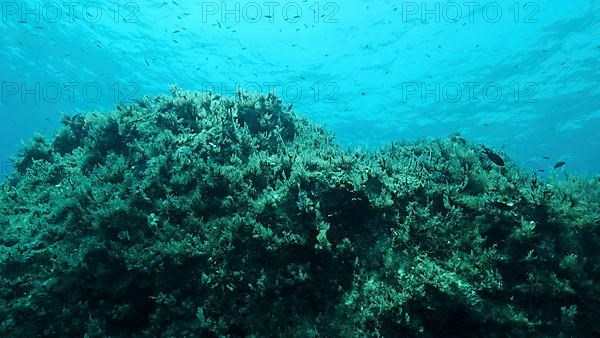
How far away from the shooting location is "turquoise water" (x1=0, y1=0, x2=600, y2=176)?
83.0 feet

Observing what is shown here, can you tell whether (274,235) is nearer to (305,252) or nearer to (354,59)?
(305,252)

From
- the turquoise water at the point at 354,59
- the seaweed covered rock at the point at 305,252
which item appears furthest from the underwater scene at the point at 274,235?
the turquoise water at the point at 354,59

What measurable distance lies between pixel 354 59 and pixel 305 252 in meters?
29.9

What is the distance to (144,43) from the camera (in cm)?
3033

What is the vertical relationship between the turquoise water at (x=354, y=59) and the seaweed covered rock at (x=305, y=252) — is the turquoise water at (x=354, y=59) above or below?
above

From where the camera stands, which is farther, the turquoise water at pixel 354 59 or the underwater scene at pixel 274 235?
the turquoise water at pixel 354 59

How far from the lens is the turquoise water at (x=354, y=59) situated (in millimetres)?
25312

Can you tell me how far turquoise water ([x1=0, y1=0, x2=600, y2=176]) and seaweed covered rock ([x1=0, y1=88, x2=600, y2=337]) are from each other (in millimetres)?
16550

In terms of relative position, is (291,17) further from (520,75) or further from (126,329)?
(126,329)

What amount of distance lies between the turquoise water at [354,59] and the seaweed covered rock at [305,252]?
16.6 meters

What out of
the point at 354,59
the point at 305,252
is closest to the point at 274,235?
the point at 305,252

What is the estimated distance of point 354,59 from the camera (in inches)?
1246

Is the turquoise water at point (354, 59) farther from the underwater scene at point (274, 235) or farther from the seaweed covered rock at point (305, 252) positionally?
the seaweed covered rock at point (305, 252)

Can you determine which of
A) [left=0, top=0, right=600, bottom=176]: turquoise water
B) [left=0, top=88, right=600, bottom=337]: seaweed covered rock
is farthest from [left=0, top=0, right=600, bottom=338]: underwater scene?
[left=0, top=0, right=600, bottom=176]: turquoise water
